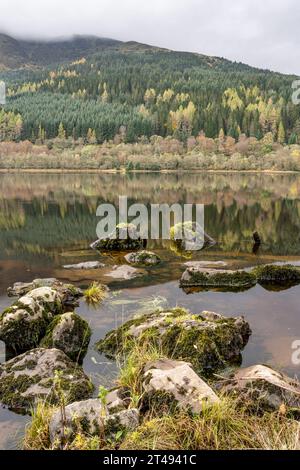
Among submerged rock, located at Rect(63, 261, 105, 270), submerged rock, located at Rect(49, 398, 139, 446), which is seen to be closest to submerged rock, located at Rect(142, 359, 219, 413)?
submerged rock, located at Rect(49, 398, 139, 446)

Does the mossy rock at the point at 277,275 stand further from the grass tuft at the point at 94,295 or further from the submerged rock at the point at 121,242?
the submerged rock at the point at 121,242

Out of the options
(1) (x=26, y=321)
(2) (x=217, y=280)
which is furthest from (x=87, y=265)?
(1) (x=26, y=321)

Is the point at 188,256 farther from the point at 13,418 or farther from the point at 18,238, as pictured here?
the point at 13,418

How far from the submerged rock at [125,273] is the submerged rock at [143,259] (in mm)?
1727

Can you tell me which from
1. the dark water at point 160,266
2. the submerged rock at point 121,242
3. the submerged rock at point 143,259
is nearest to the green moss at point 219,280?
the dark water at point 160,266

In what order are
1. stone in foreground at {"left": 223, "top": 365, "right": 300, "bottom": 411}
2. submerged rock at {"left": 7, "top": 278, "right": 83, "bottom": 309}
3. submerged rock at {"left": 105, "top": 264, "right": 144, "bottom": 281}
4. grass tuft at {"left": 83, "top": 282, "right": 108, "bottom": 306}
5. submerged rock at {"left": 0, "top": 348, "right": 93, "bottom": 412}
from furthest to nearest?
1. submerged rock at {"left": 105, "top": 264, "right": 144, "bottom": 281}
2. grass tuft at {"left": 83, "top": 282, "right": 108, "bottom": 306}
3. submerged rock at {"left": 7, "top": 278, "right": 83, "bottom": 309}
4. submerged rock at {"left": 0, "top": 348, "right": 93, "bottom": 412}
5. stone in foreground at {"left": 223, "top": 365, "right": 300, "bottom": 411}

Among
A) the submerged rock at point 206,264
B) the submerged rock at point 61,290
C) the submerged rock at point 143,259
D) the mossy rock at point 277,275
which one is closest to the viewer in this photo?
the submerged rock at point 61,290

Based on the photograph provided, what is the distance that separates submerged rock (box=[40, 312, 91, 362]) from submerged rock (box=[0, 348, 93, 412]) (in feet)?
4.21

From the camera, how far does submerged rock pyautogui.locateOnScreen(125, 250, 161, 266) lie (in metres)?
23.3

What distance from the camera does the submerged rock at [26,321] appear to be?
12.6m

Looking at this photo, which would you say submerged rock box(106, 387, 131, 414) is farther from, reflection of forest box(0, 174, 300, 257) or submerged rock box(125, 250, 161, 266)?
reflection of forest box(0, 174, 300, 257)

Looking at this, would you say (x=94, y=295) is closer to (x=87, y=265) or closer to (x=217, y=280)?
(x=217, y=280)
